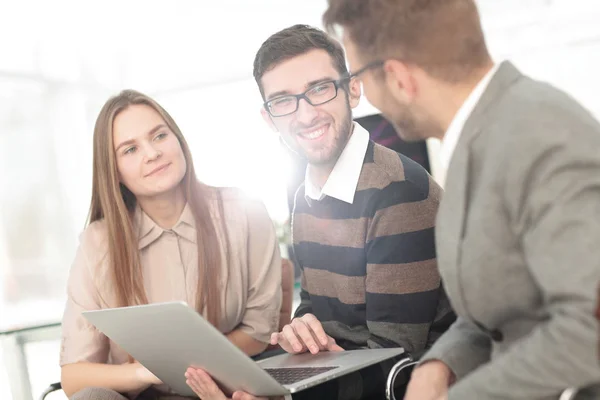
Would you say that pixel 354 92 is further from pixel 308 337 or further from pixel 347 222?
pixel 308 337

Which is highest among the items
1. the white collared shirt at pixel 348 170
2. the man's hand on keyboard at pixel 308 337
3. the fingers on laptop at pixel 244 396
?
the white collared shirt at pixel 348 170

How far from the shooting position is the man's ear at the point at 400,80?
1160 millimetres

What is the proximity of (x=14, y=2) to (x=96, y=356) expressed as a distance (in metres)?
3.61

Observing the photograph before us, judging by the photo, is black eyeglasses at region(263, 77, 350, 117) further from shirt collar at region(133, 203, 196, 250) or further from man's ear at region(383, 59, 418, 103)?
man's ear at region(383, 59, 418, 103)

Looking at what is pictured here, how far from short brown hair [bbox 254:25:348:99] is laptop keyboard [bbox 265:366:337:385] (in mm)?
765

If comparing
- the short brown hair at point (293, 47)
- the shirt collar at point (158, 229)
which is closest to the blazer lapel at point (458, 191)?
the short brown hair at point (293, 47)

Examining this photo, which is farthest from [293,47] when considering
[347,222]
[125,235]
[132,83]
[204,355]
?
[132,83]

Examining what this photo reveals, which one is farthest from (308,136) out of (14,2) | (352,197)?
(14,2)

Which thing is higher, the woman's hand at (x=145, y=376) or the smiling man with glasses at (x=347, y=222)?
the smiling man with glasses at (x=347, y=222)

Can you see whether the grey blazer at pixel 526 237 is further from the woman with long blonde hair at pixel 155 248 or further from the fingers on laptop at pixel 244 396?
the woman with long blonde hair at pixel 155 248

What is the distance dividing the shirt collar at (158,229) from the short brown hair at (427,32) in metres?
1.16

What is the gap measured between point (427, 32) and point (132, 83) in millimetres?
5282

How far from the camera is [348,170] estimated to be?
6.17 feet

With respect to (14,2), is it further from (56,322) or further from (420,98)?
(420,98)
